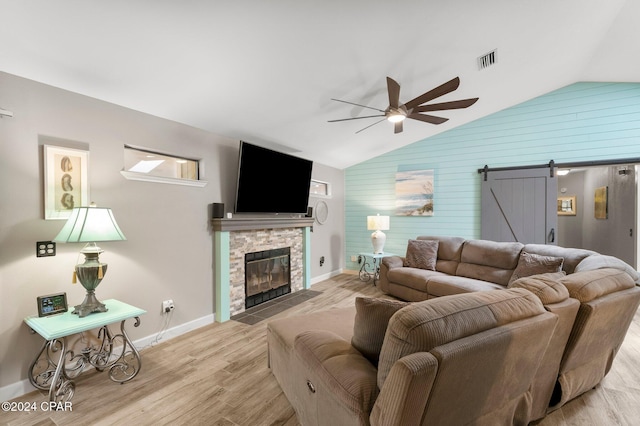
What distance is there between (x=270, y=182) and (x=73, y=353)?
8.97ft

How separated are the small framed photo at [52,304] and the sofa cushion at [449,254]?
4525 mm

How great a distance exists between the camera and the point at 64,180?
236cm

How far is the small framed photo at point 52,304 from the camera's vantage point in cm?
219

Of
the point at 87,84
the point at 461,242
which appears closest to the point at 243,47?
the point at 87,84

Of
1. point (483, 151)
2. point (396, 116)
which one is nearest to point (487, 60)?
point (396, 116)

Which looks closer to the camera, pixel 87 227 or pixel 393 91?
pixel 87 227

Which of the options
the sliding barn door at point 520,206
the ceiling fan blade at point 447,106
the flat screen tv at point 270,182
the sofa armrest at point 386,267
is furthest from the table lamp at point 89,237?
the sliding barn door at point 520,206

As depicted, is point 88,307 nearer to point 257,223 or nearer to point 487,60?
point 257,223

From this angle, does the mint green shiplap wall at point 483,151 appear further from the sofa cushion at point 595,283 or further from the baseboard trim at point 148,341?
the baseboard trim at point 148,341

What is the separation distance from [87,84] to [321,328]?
8.94 ft

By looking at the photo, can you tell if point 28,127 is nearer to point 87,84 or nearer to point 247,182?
point 87,84

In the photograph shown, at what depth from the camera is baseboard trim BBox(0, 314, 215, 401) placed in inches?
82.1

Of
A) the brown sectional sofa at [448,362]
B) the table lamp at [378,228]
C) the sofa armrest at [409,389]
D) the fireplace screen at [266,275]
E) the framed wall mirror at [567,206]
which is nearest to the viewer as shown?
the sofa armrest at [409,389]

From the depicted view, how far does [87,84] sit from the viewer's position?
7.77 ft
